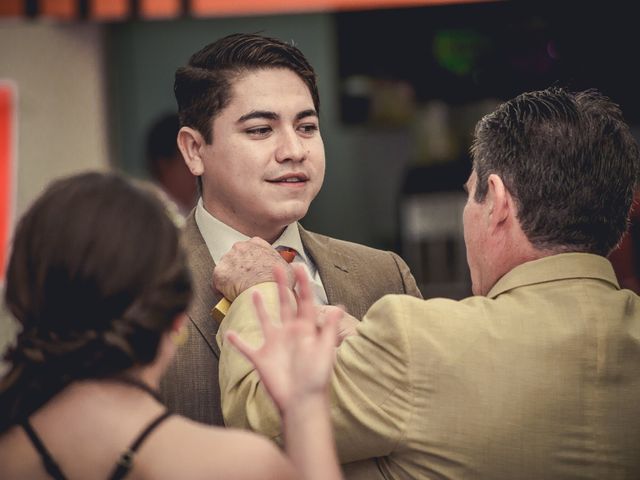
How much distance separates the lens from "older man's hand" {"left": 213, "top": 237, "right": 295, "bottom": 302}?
7.46 ft

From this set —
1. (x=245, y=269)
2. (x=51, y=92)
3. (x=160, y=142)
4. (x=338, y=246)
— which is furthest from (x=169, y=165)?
(x=245, y=269)

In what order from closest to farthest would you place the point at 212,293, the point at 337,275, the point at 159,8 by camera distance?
the point at 212,293 → the point at 337,275 → the point at 159,8

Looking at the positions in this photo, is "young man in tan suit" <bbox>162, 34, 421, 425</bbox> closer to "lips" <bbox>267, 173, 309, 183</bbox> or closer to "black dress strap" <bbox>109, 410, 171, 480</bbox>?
"lips" <bbox>267, 173, 309, 183</bbox>

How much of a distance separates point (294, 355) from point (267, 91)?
1048 mm

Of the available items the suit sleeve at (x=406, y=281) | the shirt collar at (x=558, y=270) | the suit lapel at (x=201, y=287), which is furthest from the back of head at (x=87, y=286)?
the suit sleeve at (x=406, y=281)

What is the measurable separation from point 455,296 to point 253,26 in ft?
5.83

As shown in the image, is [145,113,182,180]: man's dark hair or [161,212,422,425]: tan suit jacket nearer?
[161,212,422,425]: tan suit jacket

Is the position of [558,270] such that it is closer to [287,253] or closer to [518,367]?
[518,367]

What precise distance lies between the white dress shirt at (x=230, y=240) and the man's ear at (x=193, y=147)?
0.09 metres

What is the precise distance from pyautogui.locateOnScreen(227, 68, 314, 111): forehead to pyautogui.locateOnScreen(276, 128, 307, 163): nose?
76 millimetres

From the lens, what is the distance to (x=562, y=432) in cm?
203

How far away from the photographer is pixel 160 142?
539 centimetres

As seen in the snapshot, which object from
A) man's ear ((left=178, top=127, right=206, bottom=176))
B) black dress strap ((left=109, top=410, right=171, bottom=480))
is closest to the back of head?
black dress strap ((left=109, top=410, right=171, bottom=480))

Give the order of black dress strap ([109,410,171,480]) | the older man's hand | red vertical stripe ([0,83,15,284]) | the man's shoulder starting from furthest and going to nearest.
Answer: red vertical stripe ([0,83,15,284]), the man's shoulder, the older man's hand, black dress strap ([109,410,171,480])
